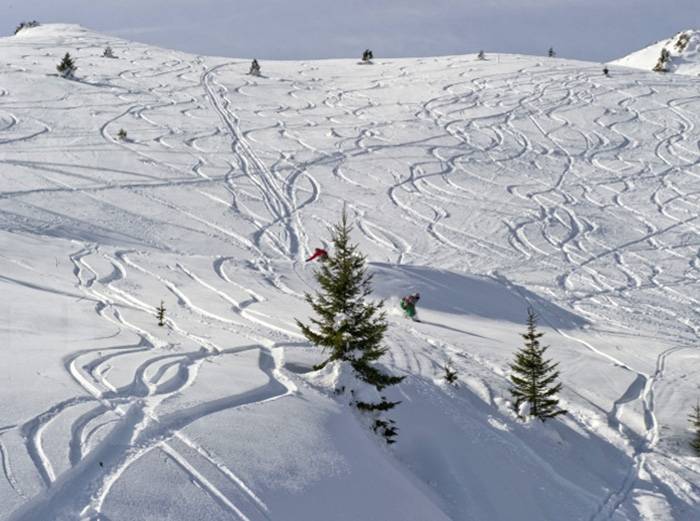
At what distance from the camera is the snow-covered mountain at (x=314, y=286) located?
7898 millimetres

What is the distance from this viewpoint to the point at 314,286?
20484 mm

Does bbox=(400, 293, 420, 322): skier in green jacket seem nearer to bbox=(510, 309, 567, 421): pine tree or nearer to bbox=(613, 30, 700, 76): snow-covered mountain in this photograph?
bbox=(510, 309, 567, 421): pine tree

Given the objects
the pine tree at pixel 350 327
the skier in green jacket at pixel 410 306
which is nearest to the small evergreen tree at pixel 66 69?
the skier in green jacket at pixel 410 306

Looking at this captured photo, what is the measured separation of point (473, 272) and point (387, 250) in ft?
12.4

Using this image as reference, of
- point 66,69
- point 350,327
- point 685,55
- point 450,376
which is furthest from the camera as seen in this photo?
point 685,55

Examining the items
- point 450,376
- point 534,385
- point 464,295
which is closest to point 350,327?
point 450,376

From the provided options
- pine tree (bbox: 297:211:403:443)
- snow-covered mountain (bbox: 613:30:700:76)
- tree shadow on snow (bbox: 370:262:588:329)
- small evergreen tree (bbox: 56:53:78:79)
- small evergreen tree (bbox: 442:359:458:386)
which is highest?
snow-covered mountain (bbox: 613:30:700:76)

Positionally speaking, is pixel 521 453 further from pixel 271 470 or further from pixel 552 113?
pixel 552 113

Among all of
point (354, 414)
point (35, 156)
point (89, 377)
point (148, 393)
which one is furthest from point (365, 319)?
point (35, 156)

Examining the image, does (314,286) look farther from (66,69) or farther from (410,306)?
(66,69)

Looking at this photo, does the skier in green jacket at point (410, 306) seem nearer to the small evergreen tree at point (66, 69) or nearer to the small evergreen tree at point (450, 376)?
the small evergreen tree at point (450, 376)

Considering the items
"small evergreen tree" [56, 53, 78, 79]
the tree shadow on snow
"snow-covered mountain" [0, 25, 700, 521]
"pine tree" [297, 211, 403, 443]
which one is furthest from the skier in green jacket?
"small evergreen tree" [56, 53, 78, 79]

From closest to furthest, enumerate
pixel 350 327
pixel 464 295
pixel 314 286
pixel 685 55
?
pixel 350 327 → pixel 314 286 → pixel 464 295 → pixel 685 55

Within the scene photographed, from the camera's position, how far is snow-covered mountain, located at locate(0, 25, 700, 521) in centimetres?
790
